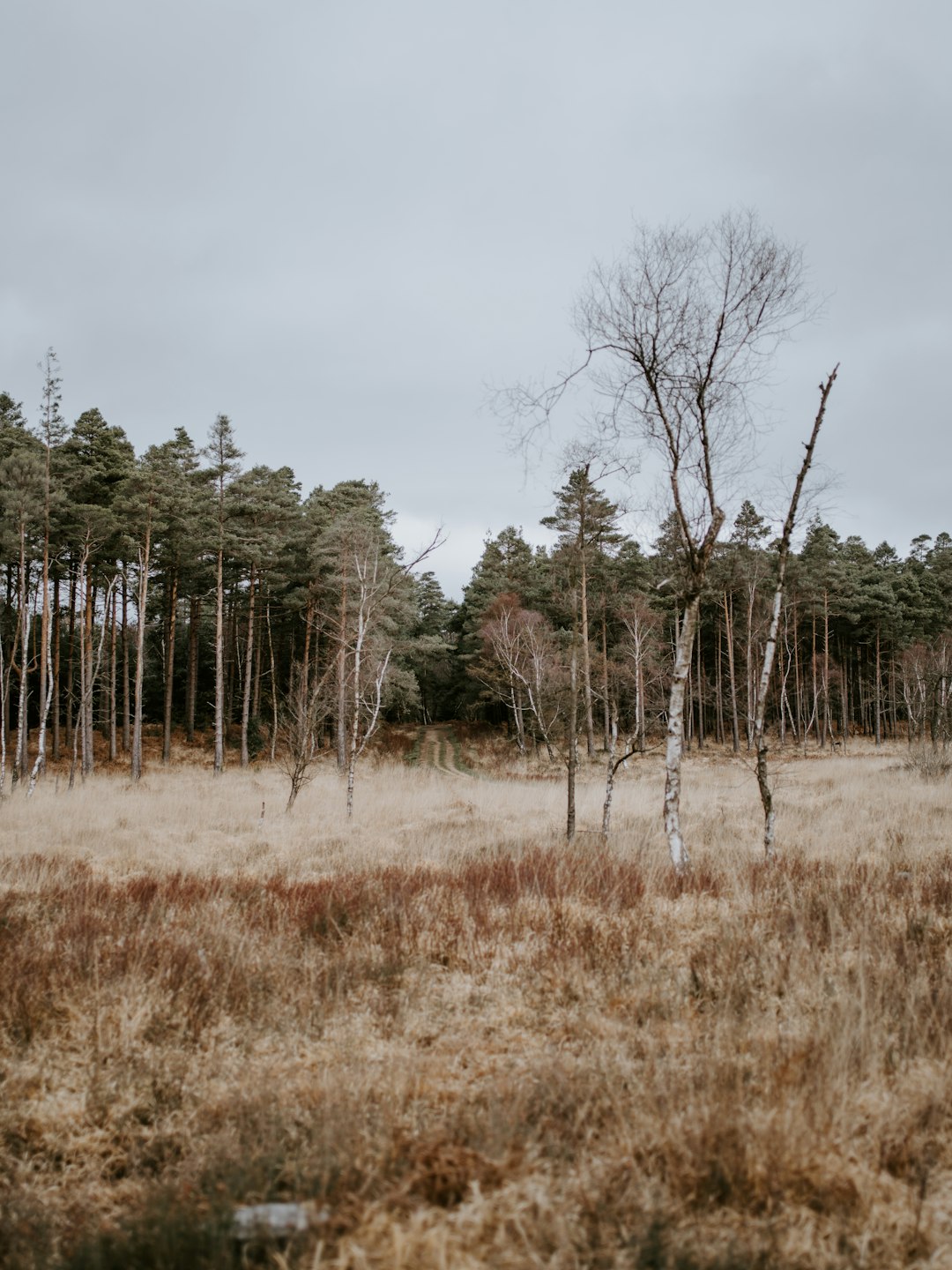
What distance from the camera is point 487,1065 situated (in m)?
3.70

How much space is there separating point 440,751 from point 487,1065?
35146mm

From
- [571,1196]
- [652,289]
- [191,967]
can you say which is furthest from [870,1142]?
[652,289]

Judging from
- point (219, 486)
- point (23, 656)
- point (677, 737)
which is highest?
point (219, 486)

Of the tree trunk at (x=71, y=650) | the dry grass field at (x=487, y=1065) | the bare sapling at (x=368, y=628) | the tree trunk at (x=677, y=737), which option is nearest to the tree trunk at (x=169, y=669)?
the tree trunk at (x=71, y=650)

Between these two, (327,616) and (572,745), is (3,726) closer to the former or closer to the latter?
(327,616)

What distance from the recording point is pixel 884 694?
149ft

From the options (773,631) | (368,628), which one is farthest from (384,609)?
(773,631)

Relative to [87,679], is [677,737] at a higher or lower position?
lower

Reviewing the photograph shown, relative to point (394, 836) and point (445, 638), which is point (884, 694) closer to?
point (445, 638)

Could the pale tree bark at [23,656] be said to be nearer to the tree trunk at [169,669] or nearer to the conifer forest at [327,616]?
the conifer forest at [327,616]

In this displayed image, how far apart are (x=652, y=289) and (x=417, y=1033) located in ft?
28.7

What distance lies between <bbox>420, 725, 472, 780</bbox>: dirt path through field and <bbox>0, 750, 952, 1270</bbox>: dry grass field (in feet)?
68.3

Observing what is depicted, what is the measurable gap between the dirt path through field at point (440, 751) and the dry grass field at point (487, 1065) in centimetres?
2080

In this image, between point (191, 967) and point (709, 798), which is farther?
point (709, 798)
